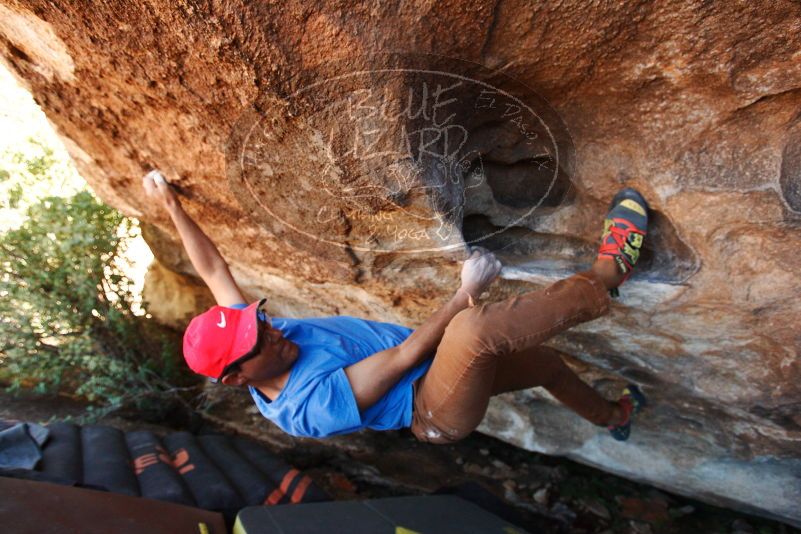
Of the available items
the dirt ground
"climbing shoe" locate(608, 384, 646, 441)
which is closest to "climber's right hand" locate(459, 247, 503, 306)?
"climbing shoe" locate(608, 384, 646, 441)

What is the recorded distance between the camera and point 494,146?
1924 millimetres

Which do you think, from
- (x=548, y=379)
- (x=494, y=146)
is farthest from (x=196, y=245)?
(x=548, y=379)

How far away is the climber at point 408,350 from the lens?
171 cm

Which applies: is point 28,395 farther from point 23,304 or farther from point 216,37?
point 216,37

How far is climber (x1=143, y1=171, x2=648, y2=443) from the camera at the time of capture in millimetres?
Result: 1707

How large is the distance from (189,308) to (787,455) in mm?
3692

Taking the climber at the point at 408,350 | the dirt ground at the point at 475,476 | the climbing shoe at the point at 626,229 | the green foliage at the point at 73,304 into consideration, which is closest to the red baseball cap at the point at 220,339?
the climber at the point at 408,350

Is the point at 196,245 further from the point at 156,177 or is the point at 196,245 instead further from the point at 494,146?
the point at 494,146

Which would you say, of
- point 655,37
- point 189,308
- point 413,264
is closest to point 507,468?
point 413,264

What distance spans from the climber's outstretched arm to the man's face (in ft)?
1.38

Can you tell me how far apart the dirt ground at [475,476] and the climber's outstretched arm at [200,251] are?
1.73 m

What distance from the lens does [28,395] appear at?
3.94 metres

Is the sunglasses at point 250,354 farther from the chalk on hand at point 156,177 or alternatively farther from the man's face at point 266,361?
the chalk on hand at point 156,177

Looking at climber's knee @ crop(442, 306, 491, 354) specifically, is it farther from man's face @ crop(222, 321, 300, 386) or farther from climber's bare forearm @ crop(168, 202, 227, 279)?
climber's bare forearm @ crop(168, 202, 227, 279)
